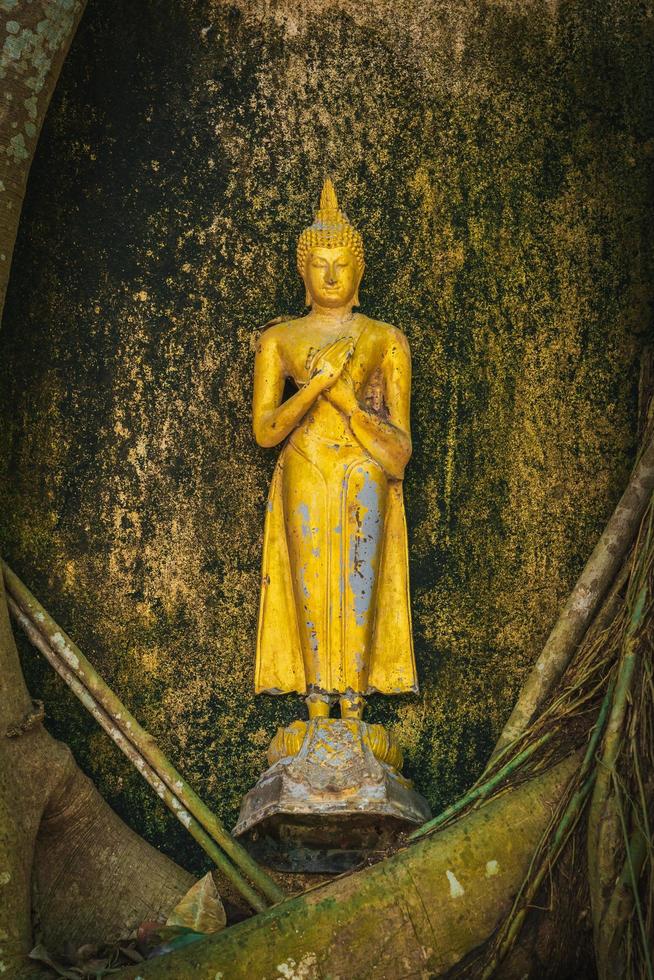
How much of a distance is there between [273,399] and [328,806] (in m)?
1.47

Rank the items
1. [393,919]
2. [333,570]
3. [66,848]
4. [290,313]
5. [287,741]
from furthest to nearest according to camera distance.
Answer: [290,313], [333,570], [287,741], [66,848], [393,919]

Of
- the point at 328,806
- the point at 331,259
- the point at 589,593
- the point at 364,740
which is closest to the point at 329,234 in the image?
the point at 331,259

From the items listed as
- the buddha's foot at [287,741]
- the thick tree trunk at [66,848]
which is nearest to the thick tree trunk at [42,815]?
the thick tree trunk at [66,848]

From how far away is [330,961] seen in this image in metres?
4.61

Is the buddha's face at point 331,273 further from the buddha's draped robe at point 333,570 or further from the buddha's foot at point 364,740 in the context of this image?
the buddha's foot at point 364,740

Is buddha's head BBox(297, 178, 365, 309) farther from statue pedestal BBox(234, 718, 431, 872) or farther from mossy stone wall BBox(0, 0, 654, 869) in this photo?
statue pedestal BBox(234, 718, 431, 872)

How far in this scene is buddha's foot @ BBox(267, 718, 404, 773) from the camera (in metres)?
5.32

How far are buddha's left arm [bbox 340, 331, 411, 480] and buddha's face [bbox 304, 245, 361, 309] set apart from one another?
25 cm

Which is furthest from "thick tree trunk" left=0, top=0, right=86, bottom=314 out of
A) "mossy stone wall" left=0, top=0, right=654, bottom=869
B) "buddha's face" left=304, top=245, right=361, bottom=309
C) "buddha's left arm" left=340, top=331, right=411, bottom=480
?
"buddha's left arm" left=340, top=331, right=411, bottom=480

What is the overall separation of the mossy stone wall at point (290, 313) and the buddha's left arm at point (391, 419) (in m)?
0.38

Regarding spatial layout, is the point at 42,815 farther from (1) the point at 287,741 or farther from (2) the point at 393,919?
(2) the point at 393,919

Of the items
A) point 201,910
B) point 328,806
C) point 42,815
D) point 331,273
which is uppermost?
point 331,273

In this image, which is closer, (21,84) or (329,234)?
(21,84)

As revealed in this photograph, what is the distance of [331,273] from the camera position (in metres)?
A: 5.68
